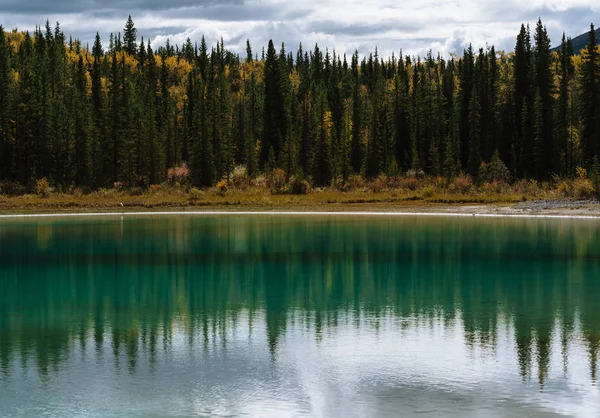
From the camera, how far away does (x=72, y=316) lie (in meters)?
21.8

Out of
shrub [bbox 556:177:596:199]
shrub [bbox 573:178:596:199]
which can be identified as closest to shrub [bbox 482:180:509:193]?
shrub [bbox 556:177:596:199]

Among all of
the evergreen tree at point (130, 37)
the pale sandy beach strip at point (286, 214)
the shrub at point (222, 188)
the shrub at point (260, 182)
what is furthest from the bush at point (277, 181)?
the evergreen tree at point (130, 37)

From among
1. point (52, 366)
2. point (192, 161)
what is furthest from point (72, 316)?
point (192, 161)

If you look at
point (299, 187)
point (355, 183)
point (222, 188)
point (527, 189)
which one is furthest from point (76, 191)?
point (527, 189)

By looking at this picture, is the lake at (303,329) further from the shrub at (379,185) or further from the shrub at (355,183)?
the shrub at (355,183)

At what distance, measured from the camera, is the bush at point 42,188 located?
82706 mm

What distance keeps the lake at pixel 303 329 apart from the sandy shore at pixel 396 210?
18244 millimetres

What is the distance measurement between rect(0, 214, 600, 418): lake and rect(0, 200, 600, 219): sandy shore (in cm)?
1824

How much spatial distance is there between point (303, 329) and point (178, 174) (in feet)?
272

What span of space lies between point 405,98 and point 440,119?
8.07m

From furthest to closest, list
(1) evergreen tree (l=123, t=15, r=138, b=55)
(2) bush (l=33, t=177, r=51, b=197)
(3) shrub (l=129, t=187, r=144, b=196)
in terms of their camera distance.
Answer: (1) evergreen tree (l=123, t=15, r=138, b=55) < (3) shrub (l=129, t=187, r=144, b=196) < (2) bush (l=33, t=177, r=51, b=197)

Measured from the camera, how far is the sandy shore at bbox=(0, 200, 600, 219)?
57.7m

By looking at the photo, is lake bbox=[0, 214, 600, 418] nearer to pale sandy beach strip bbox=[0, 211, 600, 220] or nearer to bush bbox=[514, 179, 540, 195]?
pale sandy beach strip bbox=[0, 211, 600, 220]

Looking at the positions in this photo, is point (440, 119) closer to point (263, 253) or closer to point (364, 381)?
point (263, 253)
